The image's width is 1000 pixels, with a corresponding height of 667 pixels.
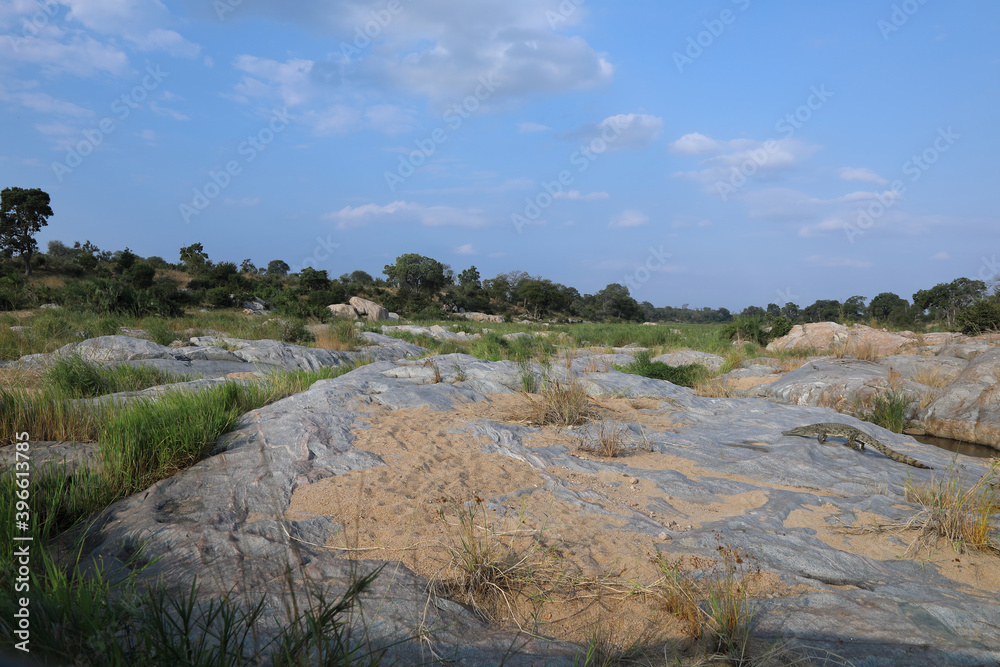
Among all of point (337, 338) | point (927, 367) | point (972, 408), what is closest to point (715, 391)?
point (972, 408)

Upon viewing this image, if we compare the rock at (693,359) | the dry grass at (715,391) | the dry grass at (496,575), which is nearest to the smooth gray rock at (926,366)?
the rock at (693,359)

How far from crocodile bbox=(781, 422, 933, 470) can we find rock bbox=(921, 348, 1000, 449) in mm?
4064

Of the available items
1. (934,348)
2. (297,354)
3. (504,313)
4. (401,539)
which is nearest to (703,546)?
(401,539)

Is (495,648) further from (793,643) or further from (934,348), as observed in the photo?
(934,348)

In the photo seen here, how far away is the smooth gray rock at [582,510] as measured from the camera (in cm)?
215

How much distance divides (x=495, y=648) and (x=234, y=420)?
3.58m

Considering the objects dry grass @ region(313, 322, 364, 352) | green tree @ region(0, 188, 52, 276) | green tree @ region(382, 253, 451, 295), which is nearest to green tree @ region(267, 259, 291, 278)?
green tree @ region(382, 253, 451, 295)

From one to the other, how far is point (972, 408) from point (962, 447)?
94cm

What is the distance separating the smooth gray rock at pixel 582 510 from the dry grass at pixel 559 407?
1.54 feet

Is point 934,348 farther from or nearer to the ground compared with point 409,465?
farther from the ground

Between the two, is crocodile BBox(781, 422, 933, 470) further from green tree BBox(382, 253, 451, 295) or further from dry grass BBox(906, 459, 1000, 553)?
green tree BBox(382, 253, 451, 295)

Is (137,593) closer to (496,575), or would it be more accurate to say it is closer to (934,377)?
(496,575)

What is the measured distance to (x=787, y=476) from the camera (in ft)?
14.6

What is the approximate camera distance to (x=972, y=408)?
804 cm
